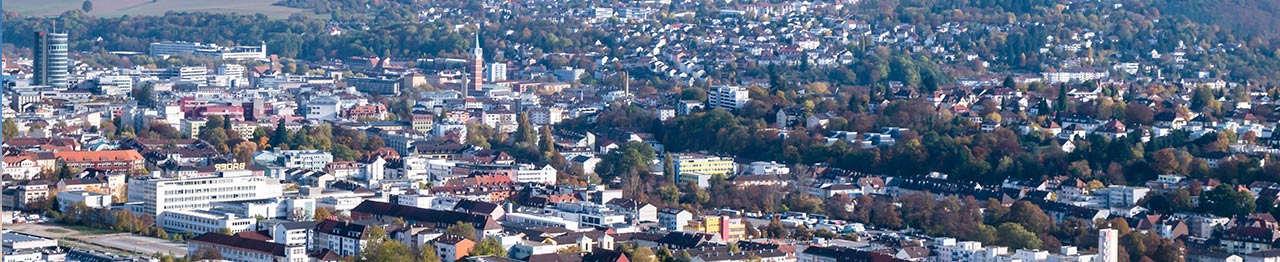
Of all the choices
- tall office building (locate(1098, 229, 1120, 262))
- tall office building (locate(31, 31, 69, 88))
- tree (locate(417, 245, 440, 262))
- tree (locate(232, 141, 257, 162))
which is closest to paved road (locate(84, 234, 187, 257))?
tree (locate(417, 245, 440, 262))

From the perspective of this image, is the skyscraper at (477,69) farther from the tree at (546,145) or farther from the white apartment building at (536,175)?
the white apartment building at (536,175)

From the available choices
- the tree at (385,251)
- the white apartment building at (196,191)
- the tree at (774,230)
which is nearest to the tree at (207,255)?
the tree at (385,251)

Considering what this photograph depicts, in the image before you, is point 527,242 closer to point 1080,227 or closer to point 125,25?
point 1080,227

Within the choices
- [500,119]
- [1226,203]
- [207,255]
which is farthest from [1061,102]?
[207,255]

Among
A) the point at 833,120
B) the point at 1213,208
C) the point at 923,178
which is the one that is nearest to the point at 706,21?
the point at 833,120

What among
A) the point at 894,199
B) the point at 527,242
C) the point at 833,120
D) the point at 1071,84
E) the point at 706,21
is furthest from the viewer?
the point at 706,21

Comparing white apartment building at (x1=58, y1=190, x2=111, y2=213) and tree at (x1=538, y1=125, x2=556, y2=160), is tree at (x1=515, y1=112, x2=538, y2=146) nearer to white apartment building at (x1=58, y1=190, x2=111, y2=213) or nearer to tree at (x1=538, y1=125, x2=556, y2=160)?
tree at (x1=538, y1=125, x2=556, y2=160)
